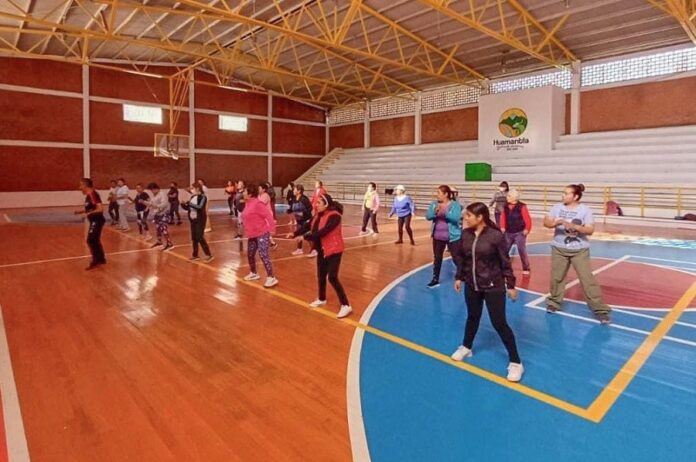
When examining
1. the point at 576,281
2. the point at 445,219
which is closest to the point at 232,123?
the point at 445,219

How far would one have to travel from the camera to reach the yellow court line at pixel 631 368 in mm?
3410

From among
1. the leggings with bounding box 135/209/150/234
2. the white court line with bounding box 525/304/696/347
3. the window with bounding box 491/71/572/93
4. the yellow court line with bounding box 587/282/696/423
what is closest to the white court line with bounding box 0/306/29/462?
the yellow court line with bounding box 587/282/696/423

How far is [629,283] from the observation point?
24.0ft

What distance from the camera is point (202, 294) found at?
6.72 metres

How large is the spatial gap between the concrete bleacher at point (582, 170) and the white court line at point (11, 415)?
18565mm

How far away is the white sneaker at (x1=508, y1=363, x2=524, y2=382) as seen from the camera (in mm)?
3855

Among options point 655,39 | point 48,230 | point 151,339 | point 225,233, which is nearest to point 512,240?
point 151,339

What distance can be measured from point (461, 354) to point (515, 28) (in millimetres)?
16379

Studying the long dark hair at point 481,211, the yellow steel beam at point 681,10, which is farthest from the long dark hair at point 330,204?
the yellow steel beam at point 681,10

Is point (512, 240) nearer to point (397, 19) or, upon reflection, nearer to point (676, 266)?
point (676, 266)

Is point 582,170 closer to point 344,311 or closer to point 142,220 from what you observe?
point 142,220

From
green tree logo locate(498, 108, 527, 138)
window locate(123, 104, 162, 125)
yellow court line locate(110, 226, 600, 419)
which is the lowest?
yellow court line locate(110, 226, 600, 419)

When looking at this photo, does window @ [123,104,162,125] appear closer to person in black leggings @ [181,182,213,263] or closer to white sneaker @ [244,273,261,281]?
person in black leggings @ [181,182,213,263]

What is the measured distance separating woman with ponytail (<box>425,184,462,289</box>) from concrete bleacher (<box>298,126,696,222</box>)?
13.2 metres
